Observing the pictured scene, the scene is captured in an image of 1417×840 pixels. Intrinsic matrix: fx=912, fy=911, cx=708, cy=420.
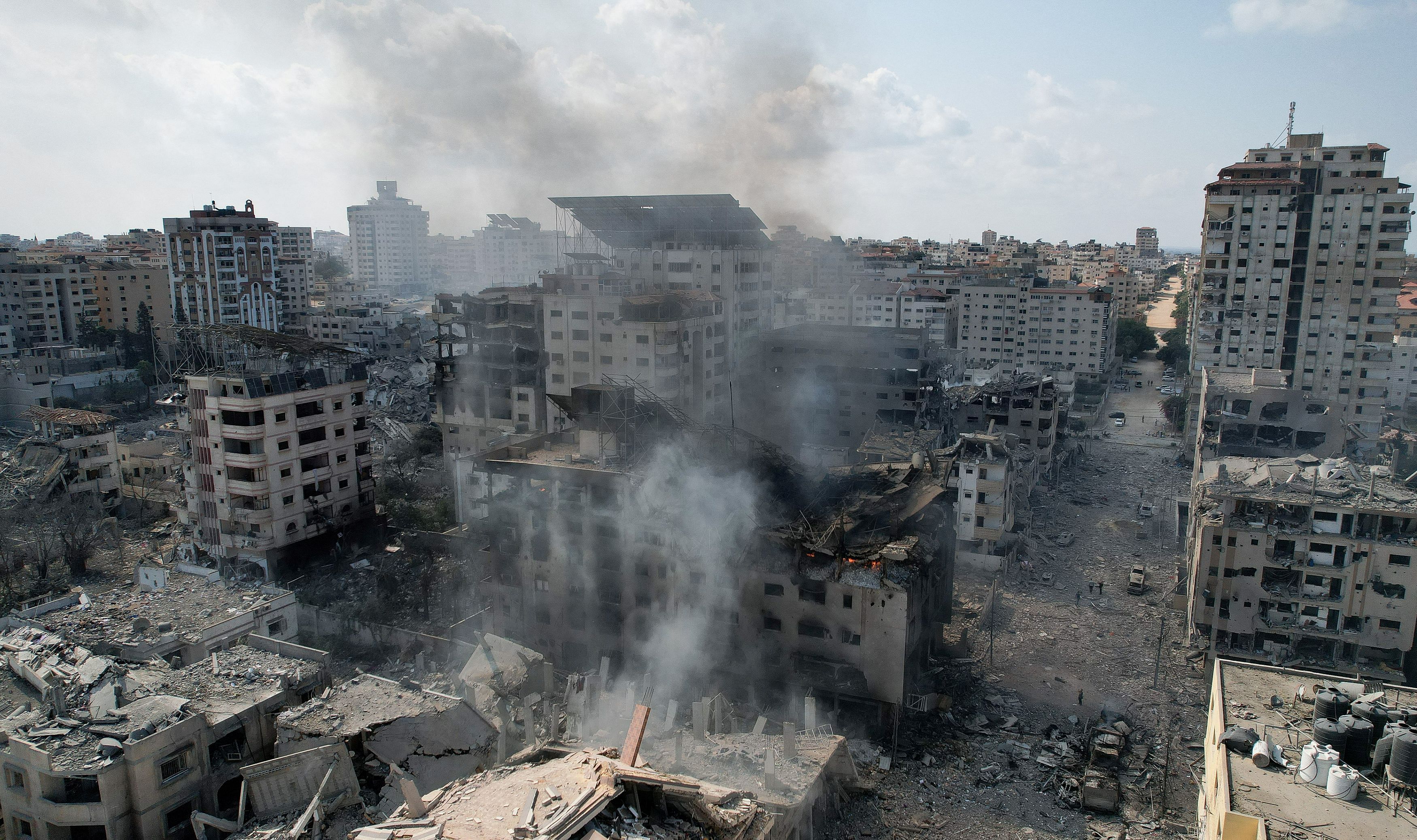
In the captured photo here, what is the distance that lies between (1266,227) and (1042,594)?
66.7 ft

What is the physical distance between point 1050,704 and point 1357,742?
802 centimetres

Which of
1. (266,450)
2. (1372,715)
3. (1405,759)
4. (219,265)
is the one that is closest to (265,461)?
(266,450)

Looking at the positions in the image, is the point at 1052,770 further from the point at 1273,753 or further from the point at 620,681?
the point at 620,681

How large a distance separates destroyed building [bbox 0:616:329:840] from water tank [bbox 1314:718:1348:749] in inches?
450

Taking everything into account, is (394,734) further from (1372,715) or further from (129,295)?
(129,295)

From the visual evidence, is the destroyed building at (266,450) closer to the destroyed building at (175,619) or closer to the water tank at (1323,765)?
the destroyed building at (175,619)

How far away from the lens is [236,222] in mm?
46594

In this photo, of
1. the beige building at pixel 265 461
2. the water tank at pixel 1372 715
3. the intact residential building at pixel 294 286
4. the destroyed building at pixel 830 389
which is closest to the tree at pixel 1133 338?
the destroyed building at pixel 830 389

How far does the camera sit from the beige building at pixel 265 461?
21266mm

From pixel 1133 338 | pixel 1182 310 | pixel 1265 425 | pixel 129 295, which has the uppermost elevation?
pixel 129 295

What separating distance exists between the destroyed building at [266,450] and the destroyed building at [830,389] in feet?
46.3

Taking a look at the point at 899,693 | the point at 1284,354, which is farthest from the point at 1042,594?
the point at 1284,354

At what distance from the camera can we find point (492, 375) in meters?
29.6

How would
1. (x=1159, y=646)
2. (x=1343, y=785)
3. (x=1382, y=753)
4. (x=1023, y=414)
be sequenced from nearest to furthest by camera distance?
(x=1343, y=785)
(x=1382, y=753)
(x=1159, y=646)
(x=1023, y=414)
